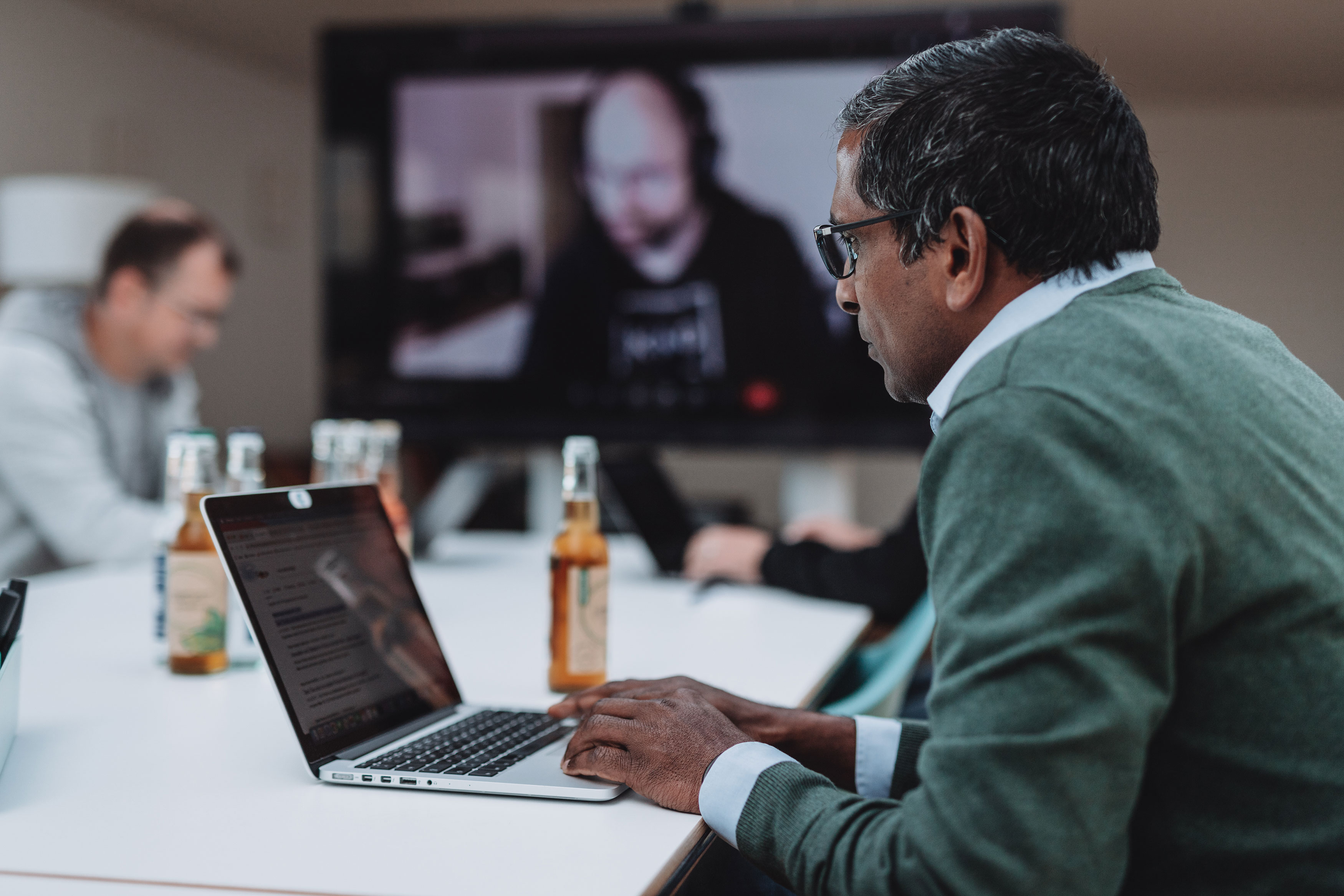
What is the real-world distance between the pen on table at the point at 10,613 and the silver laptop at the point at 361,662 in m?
0.16

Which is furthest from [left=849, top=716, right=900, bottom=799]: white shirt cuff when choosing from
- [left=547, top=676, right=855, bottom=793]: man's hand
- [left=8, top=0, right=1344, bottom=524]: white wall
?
[left=8, top=0, right=1344, bottom=524]: white wall

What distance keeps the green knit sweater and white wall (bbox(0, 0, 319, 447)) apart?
13.9 ft

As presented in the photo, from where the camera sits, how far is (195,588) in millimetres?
1191

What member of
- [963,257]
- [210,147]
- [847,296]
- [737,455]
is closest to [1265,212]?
[737,455]

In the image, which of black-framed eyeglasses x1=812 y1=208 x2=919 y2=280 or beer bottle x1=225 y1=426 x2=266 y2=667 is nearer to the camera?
black-framed eyeglasses x1=812 y1=208 x2=919 y2=280

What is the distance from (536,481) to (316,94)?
3.21m

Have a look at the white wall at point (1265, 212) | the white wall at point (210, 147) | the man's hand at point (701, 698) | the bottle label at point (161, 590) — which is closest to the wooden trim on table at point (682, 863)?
the man's hand at point (701, 698)

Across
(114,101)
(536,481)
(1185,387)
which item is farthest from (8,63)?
(1185,387)

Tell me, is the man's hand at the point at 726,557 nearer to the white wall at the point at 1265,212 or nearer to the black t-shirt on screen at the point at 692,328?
the black t-shirt on screen at the point at 692,328

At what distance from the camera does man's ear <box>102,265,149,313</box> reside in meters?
3.10

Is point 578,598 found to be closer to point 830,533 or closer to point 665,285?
point 830,533

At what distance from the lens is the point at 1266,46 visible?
4449 millimetres

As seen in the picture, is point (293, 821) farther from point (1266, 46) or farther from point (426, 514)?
point (1266, 46)

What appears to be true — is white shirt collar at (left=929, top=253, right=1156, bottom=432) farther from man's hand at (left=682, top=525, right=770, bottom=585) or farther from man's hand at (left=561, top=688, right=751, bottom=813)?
man's hand at (left=682, top=525, right=770, bottom=585)
